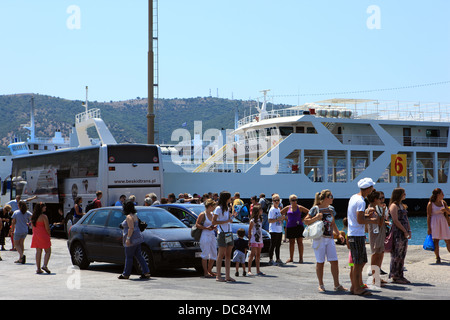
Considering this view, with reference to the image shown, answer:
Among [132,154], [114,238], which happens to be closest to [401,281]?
[114,238]

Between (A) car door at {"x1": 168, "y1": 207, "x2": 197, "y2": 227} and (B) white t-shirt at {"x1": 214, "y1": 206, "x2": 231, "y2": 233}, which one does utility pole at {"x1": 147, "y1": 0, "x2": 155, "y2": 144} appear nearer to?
(A) car door at {"x1": 168, "y1": 207, "x2": 197, "y2": 227}

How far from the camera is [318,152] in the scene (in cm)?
4331

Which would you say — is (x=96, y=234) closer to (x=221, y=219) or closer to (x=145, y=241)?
(x=145, y=241)

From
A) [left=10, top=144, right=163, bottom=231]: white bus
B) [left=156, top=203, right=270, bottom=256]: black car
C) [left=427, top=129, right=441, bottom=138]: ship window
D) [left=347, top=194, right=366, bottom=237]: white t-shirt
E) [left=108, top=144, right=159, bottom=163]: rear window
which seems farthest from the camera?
[left=427, top=129, right=441, bottom=138]: ship window

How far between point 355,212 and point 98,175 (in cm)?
1447

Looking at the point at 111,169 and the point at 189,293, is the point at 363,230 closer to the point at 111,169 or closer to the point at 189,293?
the point at 189,293

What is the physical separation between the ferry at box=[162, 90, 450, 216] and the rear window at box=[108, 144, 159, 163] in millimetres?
12375

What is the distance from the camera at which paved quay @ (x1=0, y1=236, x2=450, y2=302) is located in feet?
29.8

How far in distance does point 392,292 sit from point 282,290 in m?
1.66

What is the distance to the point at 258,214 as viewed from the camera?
12.8 meters

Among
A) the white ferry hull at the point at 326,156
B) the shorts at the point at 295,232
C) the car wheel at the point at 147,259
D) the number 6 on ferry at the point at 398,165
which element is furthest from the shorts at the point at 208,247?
the white ferry hull at the point at 326,156

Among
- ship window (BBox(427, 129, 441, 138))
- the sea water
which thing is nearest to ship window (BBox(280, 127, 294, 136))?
the sea water

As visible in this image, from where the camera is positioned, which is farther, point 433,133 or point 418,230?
point 433,133
